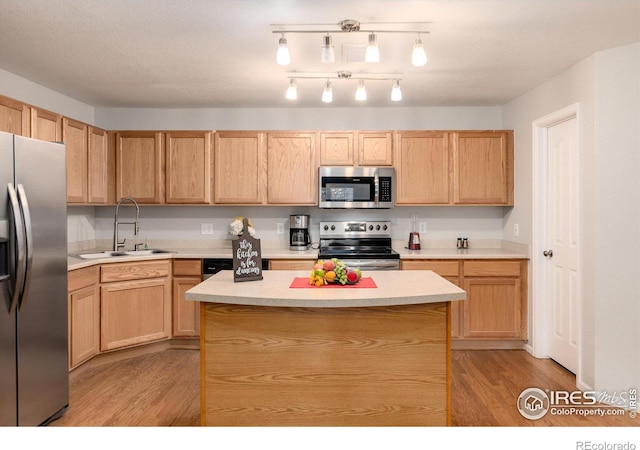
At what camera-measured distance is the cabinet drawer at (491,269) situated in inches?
179

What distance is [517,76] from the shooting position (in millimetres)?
3979

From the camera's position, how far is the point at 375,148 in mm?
4887

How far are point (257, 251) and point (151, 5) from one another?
4.57 feet

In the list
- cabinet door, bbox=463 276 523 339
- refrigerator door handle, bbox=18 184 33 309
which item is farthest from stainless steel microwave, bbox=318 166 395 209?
refrigerator door handle, bbox=18 184 33 309

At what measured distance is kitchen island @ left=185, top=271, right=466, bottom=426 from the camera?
254cm

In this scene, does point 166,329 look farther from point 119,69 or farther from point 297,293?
point 297,293

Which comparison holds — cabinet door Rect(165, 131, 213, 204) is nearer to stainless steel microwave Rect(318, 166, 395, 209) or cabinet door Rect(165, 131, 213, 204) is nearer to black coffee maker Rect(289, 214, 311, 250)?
black coffee maker Rect(289, 214, 311, 250)

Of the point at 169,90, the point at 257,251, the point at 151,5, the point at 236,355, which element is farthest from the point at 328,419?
the point at 169,90

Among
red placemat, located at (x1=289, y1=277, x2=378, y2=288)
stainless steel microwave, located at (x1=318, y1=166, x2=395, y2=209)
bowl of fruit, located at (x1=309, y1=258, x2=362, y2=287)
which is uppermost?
stainless steel microwave, located at (x1=318, y1=166, x2=395, y2=209)

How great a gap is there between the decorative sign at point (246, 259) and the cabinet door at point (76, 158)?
2072 mm

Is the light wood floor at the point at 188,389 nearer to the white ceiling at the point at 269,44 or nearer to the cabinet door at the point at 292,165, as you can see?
the cabinet door at the point at 292,165

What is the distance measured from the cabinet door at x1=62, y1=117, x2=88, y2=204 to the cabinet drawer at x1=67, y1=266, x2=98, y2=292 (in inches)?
24.7

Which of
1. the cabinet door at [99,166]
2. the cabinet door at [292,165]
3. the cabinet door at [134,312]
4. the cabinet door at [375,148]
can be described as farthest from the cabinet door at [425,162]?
the cabinet door at [99,166]

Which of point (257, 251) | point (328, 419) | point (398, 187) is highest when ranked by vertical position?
point (398, 187)
